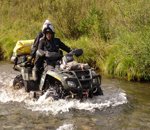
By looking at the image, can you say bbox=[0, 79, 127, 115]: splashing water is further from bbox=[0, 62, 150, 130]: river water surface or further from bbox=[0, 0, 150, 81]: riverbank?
bbox=[0, 0, 150, 81]: riverbank

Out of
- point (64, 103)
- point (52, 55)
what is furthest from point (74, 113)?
point (52, 55)

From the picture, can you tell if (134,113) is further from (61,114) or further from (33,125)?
(33,125)

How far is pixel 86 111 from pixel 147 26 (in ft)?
13.1

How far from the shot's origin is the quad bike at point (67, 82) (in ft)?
16.3

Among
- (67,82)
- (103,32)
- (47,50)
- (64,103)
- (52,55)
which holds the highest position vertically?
(103,32)

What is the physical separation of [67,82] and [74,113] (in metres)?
0.72

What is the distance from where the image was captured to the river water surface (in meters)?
4.55

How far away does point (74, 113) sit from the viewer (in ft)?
16.7

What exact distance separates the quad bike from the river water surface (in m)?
0.20

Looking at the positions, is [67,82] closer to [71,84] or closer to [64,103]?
[71,84]

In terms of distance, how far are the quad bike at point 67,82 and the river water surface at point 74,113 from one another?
0.67 feet

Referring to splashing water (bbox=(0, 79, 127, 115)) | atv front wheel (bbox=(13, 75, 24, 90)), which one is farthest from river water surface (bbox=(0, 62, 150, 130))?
atv front wheel (bbox=(13, 75, 24, 90))

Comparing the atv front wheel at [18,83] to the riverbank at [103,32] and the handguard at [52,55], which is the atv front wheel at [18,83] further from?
the riverbank at [103,32]

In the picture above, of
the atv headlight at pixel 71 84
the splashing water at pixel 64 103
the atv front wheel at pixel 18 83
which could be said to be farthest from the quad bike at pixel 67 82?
the atv front wheel at pixel 18 83
